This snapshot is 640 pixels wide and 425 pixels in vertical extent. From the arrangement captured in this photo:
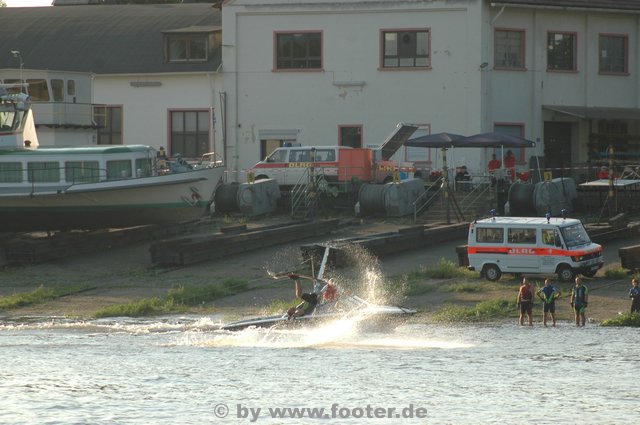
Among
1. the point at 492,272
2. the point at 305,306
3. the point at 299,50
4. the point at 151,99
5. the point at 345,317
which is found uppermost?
the point at 299,50

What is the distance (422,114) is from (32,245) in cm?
1953

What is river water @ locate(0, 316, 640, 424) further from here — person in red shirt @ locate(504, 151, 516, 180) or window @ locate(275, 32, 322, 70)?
window @ locate(275, 32, 322, 70)

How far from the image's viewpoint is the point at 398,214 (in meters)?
50.5

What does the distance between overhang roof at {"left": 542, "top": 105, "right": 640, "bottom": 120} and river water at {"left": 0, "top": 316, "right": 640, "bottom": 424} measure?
2603cm

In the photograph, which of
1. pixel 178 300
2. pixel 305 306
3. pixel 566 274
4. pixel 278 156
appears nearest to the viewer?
pixel 305 306

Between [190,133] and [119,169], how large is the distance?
15.5 m

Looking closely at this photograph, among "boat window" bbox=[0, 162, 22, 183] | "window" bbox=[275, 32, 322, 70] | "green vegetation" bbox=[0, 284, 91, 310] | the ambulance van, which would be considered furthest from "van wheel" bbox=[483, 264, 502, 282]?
"window" bbox=[275, 32, 322, 70]

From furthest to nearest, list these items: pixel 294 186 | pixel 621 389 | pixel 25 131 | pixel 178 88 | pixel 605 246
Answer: pixel 178 88
pixel 294 186
pixel 25 131
pixel 605 246
pixel 621 389

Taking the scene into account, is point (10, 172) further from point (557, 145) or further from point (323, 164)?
point (557, 145)

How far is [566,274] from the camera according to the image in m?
37.2

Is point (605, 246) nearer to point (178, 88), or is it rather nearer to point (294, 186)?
point (294, 186)

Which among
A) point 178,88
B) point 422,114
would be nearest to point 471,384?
point 422,114

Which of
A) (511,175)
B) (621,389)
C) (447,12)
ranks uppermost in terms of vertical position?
(447,12)

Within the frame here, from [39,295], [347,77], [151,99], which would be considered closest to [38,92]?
[151,99]
